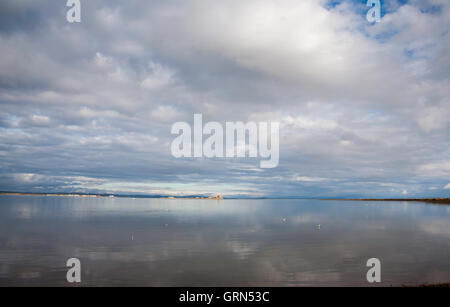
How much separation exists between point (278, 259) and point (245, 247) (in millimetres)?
9408

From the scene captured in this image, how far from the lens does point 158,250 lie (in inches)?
1729

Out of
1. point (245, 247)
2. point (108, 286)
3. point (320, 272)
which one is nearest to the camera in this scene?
point (108, 286)

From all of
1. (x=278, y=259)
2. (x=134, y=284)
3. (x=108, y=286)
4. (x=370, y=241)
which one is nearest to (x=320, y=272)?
(x=278, y=259)

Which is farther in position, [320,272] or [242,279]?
[320,272]
